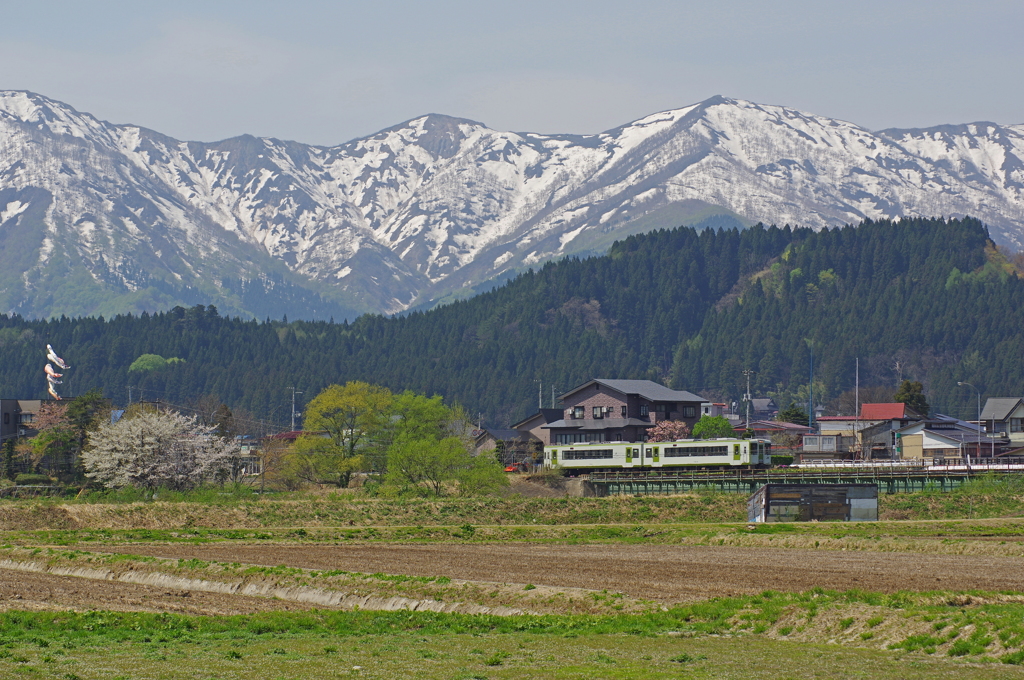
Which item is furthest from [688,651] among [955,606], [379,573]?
[379,573]

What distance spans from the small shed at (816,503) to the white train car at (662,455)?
3604 centimetres

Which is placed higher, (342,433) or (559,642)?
(342,433)

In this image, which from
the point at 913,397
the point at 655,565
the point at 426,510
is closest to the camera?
the point at 655,565

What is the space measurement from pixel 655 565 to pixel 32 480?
81384 mm

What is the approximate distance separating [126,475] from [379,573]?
5989 centimetres

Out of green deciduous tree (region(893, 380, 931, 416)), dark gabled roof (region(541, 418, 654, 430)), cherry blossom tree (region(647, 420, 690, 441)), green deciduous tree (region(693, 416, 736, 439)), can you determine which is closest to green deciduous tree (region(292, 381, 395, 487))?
dark gabled roof (region(541, 418, 654, 430))

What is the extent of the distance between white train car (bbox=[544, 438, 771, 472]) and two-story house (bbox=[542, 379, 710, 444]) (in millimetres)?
19939

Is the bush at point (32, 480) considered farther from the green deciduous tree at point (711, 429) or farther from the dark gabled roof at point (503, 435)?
the green deciduous tree at point (711, 429)

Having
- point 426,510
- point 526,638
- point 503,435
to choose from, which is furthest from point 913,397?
point 526,638

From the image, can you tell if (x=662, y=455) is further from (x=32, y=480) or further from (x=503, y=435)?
(x=32, y=480)

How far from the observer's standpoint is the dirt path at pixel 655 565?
138 ft

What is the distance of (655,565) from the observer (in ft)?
167

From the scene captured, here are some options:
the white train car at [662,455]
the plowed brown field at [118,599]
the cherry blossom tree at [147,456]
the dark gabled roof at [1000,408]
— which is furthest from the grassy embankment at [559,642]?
the dark gabled roof at [1000,408]

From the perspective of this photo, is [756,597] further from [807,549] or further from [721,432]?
[721,432]
